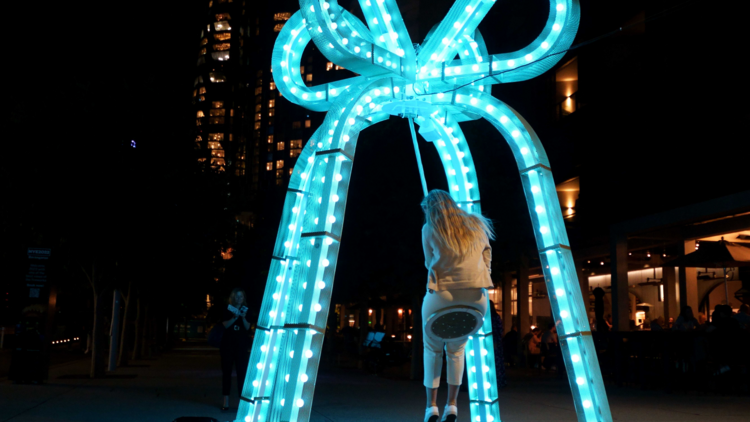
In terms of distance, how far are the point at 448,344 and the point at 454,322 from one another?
353 mm

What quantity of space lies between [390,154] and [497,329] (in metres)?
7.99

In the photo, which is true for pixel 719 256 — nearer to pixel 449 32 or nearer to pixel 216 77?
pixel 449 32

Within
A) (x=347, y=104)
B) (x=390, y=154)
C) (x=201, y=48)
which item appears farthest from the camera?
(x=201, y=48)

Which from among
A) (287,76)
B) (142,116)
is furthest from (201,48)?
(287,76)

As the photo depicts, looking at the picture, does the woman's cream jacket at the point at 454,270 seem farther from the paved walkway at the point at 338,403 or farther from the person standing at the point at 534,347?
the person standing at the point at 534,347

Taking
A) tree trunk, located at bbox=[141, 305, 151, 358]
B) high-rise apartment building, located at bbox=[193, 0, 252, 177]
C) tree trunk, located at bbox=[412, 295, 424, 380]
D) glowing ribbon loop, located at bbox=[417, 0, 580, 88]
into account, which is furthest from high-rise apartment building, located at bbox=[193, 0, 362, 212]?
glowing ribbon loop, located at bbox=[417, 0, 580, 88]

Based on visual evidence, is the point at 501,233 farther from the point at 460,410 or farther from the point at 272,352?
the point at 272,352

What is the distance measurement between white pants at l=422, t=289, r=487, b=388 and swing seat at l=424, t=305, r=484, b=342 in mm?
41

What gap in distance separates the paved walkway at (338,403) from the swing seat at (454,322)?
Answer: 12.8 feet

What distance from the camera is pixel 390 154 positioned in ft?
62.3

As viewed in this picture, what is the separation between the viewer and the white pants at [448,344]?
5.24 meters

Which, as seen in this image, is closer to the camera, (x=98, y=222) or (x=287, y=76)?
(x=287, y=76)

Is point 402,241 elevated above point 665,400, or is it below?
above

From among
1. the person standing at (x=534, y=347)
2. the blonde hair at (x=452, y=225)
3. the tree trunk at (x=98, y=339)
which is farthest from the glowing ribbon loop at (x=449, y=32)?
the person standing at (x=534, y=347)
